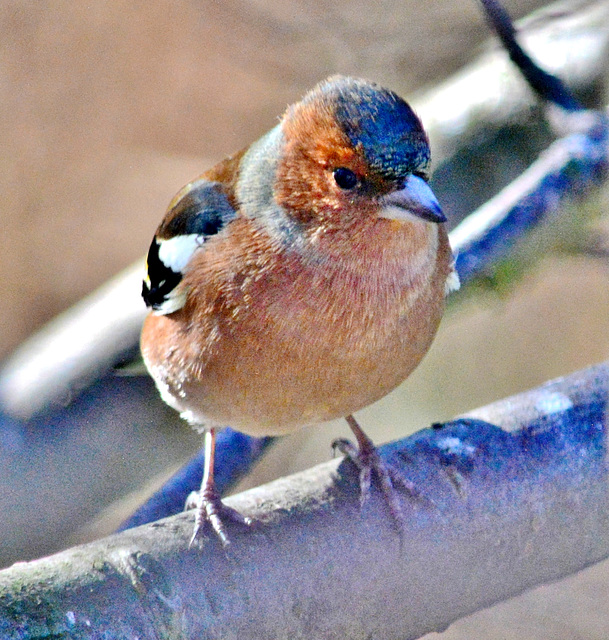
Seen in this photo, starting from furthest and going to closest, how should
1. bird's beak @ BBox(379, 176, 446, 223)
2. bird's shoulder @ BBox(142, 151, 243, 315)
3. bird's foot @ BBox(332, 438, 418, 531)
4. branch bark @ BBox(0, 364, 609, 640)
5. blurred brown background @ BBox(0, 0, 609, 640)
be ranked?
blurred brown background @ BBox(0, 0, 609, 640)
bird's shoulder @ BBox(142, 151, 243, 315)
bird's foot @ BBox(332, 438, 418, 531)
bird's beak @ BBox(379, 176, 446, 223)
branch bark @ BBox(0, 364, 609, 640)

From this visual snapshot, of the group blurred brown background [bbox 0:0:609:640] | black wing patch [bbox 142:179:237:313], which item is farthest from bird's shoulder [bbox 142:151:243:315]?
blurred brown background [bbox 0:0:609:640]

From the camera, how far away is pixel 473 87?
A: 14.9ft

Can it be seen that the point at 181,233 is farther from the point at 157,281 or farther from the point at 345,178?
the point at 345,178

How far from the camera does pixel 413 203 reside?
2.04 m

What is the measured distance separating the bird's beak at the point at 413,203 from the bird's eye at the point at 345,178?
3.7 inches

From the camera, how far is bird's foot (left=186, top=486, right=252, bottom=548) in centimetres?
216

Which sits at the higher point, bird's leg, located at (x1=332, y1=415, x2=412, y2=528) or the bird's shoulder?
the bird's shoulder

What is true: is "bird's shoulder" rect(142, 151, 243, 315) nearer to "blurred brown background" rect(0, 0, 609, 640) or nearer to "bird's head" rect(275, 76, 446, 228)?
"bird's head" rect(275, 76, 446, 228)

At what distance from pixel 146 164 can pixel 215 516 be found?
423 centimetres

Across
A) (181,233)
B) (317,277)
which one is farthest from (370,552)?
(181,233)

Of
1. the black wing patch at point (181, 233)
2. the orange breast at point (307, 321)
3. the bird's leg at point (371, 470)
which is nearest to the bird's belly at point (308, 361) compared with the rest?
the orange breast at point (307, 321)

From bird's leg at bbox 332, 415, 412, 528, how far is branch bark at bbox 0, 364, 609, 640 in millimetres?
31

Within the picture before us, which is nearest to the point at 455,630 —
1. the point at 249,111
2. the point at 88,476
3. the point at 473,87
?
the point at 88,476

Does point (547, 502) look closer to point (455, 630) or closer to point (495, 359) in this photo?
point (455, 630)
